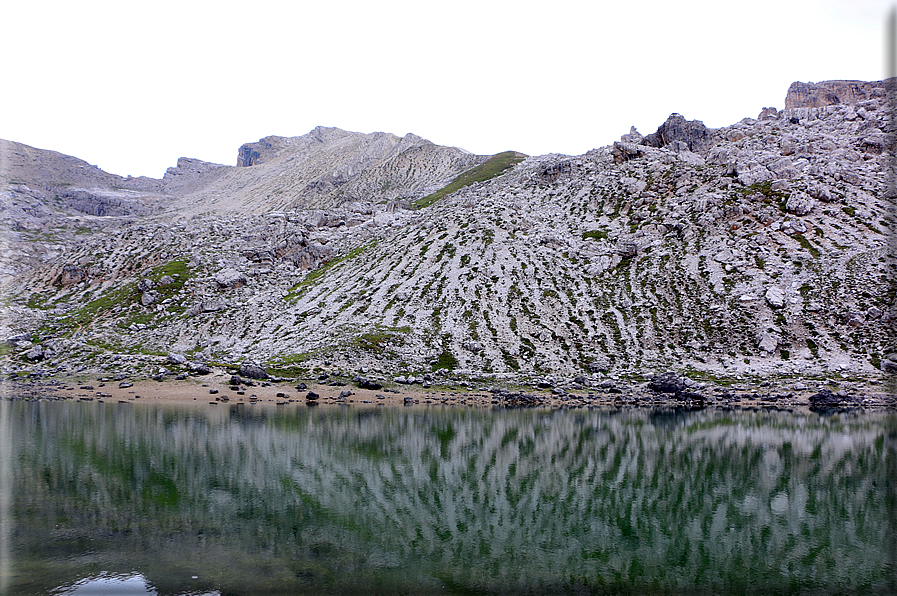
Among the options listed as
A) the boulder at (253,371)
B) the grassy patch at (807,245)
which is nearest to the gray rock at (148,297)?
the boulder at (253,371)

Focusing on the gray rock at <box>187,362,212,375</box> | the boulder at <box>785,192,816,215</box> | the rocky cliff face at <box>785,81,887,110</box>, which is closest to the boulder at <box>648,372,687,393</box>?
the boulder at <box>785,192,816,215</box>

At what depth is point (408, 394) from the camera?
66375 mm

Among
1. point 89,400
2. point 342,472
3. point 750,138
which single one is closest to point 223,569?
point 342,472

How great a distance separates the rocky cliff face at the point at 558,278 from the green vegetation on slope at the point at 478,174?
23.9 meters

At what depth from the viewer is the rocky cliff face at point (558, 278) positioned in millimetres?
77062

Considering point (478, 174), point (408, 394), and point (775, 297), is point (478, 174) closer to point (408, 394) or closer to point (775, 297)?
point (775, 297)

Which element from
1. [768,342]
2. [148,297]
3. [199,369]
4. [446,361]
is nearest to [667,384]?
[768,342]

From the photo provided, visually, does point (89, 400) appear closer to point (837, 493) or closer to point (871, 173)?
point (837, 493)

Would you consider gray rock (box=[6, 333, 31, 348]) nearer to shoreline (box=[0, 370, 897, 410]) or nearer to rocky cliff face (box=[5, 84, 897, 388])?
rocky cliff face (box=[5, 84, 897, 388])

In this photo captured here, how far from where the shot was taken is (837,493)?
27.5m

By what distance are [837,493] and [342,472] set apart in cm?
2817

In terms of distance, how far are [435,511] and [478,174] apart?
15751cm

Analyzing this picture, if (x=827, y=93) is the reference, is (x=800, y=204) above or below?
below

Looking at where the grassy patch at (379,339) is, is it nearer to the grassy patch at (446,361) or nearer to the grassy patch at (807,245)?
the grassy patch at (446,361)
